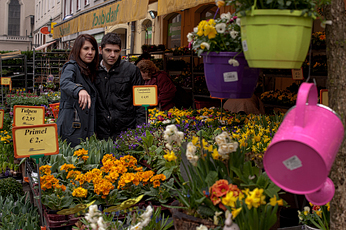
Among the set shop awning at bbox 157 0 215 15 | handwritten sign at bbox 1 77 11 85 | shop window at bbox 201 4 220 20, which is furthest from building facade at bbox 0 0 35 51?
shop awning at bbox 157 0 215 15

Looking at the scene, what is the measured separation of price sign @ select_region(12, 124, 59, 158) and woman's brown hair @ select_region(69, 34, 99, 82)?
1418mm

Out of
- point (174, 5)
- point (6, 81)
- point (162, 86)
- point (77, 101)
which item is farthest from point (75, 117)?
point (6, 81)

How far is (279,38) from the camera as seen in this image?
1.18 meters

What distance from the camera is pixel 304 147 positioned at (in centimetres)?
96

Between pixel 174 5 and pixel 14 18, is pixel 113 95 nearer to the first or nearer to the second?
pixel 174 5

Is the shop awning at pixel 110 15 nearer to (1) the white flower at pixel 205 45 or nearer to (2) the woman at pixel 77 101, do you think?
(2) the woman at pixel 77 101

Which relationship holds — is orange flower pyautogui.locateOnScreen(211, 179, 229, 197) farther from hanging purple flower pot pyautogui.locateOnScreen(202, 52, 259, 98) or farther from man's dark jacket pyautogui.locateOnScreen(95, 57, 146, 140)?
man's dark jacket pyautogui.locateOnScreen(95, 57, 146, 140)

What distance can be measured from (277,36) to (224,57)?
0.34m

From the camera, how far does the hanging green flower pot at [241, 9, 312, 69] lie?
117cm

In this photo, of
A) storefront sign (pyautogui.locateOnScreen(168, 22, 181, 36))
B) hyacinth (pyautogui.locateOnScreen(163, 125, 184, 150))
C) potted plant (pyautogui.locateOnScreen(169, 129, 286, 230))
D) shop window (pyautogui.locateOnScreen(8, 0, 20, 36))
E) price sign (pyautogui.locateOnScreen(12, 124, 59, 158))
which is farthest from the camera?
shop window (pyautogui.locateOnScreen(8, 0, 20, 36))

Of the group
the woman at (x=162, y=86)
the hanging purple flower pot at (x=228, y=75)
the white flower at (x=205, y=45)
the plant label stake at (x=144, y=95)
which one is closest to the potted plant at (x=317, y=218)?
the hanging purple flower pot at (x=228, y=75)

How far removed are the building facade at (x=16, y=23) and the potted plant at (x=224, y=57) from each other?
66.2 metres

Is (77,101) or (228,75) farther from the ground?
(228,75)

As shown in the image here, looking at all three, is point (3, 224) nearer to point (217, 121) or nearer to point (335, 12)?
point (217, 121)
